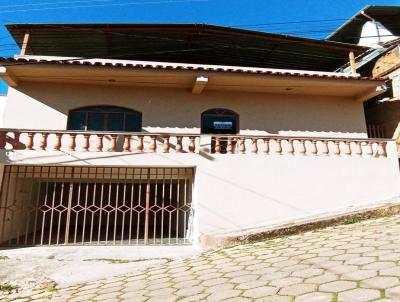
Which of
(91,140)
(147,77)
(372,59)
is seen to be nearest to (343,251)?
(91,140)

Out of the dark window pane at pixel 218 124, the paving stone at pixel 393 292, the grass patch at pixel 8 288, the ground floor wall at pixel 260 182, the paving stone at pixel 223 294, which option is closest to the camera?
the paving stone at pixel 393 292

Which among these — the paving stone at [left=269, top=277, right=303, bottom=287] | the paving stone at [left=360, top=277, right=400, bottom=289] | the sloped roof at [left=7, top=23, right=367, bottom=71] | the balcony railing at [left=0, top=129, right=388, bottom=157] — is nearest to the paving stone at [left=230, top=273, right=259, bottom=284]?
the paving stone at [left=269, top=277, right=303, bottom=287]

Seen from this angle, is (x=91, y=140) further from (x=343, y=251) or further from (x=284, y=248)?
(x=343, y=251)

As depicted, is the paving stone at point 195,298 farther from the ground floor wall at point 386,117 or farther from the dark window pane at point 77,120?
the ground floor wall at point 386,117

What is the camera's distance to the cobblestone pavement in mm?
3252

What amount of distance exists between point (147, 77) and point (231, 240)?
5.51m

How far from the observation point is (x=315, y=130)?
11.0 m

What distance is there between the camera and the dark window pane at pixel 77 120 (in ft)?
33.1

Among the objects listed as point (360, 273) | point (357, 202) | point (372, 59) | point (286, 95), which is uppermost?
point (372, 59)

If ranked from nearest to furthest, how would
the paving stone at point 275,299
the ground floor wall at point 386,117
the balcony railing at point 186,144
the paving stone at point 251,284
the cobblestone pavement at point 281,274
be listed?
the paving stone at point 275,299
the cobblestone pavement at point 281,274
the paving stone at point 251,284
the balcony railing at point 186,144
the ground floor wall at point 386,117

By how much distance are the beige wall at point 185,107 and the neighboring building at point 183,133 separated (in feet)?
0.11

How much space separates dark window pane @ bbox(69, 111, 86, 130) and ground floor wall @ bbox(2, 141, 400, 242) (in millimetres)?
2331

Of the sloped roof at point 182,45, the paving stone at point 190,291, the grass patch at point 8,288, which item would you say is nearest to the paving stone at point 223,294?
the paving stone at point 190,291

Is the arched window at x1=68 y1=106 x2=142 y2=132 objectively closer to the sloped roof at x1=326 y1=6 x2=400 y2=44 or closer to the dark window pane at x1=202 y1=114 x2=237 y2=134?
the dark window pane at x1=202 y1=114 x2=237 y2=134
